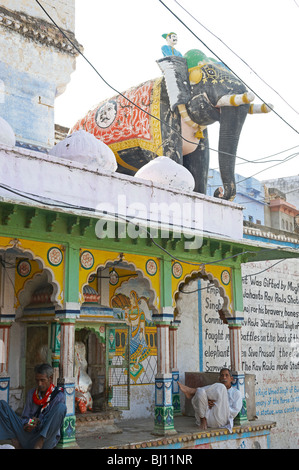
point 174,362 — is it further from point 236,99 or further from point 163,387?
point 236,99

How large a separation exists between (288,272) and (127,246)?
5.72m

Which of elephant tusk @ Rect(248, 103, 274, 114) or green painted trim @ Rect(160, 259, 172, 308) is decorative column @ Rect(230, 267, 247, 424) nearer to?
green painted trim @ Rect(160, 259, 172, 308)

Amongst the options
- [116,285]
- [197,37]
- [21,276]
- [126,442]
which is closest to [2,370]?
[21,276]

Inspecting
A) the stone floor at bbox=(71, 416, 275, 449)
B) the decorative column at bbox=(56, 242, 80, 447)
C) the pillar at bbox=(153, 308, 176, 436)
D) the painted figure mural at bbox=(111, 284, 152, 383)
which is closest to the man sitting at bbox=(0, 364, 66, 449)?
the decorative column at bbox=(56, 242, 80, 447)

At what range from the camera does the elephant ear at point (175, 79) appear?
34.2 feet

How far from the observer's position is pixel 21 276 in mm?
8047

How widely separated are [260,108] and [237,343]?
14.0 feet

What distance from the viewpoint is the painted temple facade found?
6.92 meters

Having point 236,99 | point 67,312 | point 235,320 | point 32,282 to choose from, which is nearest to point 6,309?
point 32,282

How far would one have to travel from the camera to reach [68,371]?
689 centimetres

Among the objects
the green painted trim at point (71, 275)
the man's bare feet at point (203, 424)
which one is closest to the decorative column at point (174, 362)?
the man's bare feet at point (203, 424)

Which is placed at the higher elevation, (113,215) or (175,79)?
(175,79)

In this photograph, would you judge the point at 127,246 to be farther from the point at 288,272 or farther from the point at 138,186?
the point at 288,272

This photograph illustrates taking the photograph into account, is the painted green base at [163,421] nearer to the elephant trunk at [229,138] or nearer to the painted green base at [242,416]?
the painted green base at [242,416]
